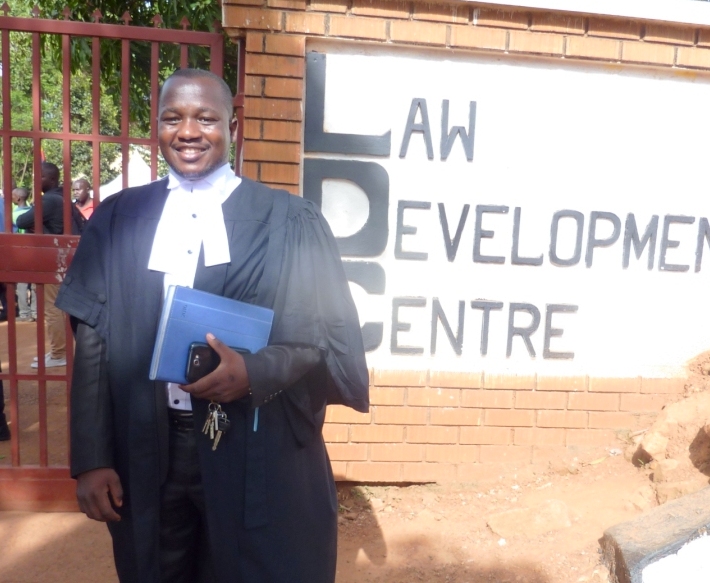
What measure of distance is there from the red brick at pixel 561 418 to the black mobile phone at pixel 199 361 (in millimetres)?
2509

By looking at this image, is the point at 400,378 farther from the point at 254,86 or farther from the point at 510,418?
the point at 254,86

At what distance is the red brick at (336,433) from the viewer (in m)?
3.57

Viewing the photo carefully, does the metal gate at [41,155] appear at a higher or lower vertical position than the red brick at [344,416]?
higher

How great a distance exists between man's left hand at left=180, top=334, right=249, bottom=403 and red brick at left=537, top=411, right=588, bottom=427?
8.06ft

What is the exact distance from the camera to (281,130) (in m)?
3.34

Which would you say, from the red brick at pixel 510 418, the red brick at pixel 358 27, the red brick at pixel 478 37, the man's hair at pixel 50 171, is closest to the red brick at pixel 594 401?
the red brick at pixel 510 418

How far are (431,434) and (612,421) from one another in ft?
3.28

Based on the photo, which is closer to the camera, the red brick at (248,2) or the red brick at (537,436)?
the red brick at (248,2)

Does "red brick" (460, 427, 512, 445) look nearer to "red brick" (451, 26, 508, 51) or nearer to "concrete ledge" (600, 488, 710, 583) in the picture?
"concrete ledge" (600, 488, 710, 583)

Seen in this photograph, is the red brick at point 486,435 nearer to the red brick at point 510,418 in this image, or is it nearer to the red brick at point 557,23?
the red brick at point 510,418

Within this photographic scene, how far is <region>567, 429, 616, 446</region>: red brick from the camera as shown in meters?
3.74

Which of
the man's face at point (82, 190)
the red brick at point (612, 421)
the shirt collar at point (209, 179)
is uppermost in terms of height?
the shirt collar at point (209, 179)

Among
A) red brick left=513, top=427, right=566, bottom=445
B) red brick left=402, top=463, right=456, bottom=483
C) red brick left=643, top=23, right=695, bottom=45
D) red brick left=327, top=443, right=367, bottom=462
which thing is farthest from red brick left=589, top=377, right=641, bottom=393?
red brick left=643, top=23, right=695, bottom=45

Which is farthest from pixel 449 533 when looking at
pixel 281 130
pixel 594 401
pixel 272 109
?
pixel 272 109
